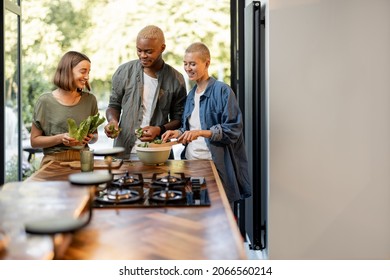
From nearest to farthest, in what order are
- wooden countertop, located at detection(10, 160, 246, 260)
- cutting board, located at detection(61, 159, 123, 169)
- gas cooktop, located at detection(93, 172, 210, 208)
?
wooden countertop, located at detection(10, 160, 246, 260) < gas cooktop, located at detection(93, 172, 210, 208) < cutting board, located at detection(61, 159, 123, 169)

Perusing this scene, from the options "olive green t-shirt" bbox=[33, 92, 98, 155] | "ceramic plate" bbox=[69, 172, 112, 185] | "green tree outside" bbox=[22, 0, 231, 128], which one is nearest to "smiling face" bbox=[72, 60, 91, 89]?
"olive green t-shirt" bbox=[33, 92, 98, 155]

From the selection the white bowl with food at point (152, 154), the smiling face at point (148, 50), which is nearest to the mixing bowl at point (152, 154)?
the white bowl with food at point (152, 154)

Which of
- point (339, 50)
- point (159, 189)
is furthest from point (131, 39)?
point (159, 189)

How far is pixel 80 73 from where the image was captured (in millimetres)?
3014

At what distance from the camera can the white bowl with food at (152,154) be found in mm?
2688

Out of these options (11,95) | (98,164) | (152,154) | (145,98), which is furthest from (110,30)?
(152,154)

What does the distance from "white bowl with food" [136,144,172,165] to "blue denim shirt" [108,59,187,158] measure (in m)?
0.64

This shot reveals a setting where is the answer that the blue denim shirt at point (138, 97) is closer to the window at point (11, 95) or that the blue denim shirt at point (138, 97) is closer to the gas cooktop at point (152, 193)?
the window at point (11, 95)

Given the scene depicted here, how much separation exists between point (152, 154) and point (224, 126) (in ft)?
1.58

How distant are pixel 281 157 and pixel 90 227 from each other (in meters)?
1.90

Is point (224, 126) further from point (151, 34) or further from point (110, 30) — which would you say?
point (110, 30)

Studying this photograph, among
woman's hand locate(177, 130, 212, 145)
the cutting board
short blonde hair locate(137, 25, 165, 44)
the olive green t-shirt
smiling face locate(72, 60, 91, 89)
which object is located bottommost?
the cutting board

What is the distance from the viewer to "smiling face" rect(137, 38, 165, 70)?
3.20 meters

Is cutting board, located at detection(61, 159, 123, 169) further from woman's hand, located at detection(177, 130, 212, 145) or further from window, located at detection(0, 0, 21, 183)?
window, located at detection(0, 0, 21, 183)
